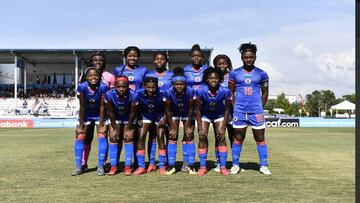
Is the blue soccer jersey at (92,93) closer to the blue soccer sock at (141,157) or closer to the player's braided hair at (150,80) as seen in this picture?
the player's braided hair at (150,80)

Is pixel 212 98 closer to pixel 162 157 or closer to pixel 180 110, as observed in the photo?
pixel 180 110

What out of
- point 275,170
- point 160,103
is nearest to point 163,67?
point 160,103

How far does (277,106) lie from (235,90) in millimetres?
93788

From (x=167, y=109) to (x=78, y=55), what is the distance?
3967 cm

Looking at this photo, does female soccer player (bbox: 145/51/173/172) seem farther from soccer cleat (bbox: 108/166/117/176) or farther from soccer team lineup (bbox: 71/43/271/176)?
soccer cleat (bbox: 108/166/117/176)

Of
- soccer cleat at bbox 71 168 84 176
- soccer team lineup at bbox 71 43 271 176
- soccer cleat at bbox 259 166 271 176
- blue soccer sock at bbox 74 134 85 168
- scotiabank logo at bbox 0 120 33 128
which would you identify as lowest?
scotiabank logo at bbox 0 120 33 128

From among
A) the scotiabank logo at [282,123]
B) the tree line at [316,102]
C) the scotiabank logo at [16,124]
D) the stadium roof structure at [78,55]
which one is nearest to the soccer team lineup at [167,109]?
the scotiabank logo at [282,123]

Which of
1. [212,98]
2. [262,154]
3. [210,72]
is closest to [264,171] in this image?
[262,154]

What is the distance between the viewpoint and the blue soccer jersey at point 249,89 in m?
6.95

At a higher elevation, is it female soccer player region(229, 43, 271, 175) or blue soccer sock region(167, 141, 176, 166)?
female soccer player region(229, 43, 271, 175)

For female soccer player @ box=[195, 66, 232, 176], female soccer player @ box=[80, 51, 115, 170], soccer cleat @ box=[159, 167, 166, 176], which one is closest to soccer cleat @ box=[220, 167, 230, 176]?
female soccer player @ box=[195, 66, 232, 176]

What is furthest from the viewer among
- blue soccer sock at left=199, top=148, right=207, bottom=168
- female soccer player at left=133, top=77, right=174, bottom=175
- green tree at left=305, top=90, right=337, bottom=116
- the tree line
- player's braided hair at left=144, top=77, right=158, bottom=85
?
green tree at left=305, top=90, right=337, bottom=116

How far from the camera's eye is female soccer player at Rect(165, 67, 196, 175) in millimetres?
6777

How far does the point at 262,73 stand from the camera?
7016mm
